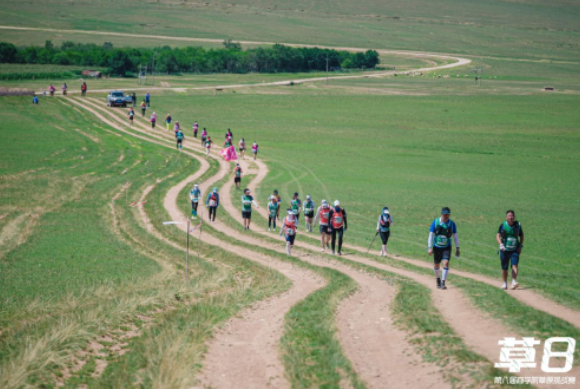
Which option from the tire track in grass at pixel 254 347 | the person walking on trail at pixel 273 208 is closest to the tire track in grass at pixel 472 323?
the tire track in grass at pixel 254 347

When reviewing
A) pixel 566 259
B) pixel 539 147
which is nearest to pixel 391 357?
pixel 566 259

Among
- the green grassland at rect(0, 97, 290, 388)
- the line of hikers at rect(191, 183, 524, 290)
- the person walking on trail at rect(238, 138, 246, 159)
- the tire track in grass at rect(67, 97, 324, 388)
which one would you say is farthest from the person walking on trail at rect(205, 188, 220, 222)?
the person walking on trail at rect(238, 138, 246, 159)

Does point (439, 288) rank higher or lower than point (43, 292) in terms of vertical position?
higher

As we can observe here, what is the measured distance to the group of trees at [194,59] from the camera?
138 meters

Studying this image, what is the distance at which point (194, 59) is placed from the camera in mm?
146375

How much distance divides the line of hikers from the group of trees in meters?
103

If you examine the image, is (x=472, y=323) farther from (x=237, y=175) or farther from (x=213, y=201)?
(x=237, y=175)

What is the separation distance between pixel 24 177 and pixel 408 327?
37.0 meters

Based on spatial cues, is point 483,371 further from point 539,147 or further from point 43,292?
point 539,147

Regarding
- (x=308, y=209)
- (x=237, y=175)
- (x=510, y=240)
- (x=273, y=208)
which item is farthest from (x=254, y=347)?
(x=237, y=175)

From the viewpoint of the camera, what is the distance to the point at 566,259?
85.4 feet

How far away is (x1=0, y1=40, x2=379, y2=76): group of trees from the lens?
13825 cm

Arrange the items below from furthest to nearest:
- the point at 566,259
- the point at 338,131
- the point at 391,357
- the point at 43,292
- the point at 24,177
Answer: the point at 338,131
the point at 24,177
the point at 566,259
the point at 43,292
the point at 391,357

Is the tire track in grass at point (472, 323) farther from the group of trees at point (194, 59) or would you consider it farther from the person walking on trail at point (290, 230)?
the group of trees at point (194, 59)
